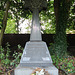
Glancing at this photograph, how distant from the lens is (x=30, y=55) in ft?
11.7

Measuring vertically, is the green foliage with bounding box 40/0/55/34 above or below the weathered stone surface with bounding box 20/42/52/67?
above

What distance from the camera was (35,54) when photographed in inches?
142

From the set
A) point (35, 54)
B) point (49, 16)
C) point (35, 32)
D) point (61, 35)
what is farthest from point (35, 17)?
point (49, 16)

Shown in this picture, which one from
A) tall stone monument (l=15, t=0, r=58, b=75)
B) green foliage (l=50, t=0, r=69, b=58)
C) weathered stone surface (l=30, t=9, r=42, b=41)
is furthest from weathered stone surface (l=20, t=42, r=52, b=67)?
green foliage (l=50, t=0, r=69, b=58)

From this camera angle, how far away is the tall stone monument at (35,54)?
310 centimetres

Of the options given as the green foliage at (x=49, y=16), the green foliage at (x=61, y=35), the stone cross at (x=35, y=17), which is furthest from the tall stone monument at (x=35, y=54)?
the green foliage at (x=49, y=16)

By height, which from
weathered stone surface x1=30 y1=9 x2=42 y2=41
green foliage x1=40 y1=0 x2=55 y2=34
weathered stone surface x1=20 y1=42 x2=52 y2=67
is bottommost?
weathered stone surface x1=20 y1=42 x2=52 y2=67

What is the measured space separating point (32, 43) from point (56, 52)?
7.73 feet

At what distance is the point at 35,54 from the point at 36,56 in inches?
3.1

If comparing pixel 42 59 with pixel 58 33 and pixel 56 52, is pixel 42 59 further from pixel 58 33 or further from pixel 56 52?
pixel 58 33

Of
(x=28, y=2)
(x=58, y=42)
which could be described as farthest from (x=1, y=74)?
(x=58, y=42)

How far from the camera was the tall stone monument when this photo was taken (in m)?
3.10

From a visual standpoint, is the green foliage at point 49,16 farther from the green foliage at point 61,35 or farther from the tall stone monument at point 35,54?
the tall stone monument at point 35,54

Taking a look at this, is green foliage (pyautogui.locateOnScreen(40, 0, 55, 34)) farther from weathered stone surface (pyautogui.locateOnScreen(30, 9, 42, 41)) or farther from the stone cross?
weathered stone surface (pyautogui.locateOnScreen(30, 9, 42, 41))
